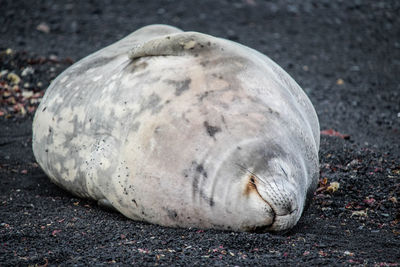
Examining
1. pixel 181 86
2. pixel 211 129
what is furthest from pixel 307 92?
pixel 211 129

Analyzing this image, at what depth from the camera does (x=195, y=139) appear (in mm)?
2586

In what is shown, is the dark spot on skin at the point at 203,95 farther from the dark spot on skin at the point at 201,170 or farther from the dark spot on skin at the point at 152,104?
the dark spot on skin at the point at 201,170

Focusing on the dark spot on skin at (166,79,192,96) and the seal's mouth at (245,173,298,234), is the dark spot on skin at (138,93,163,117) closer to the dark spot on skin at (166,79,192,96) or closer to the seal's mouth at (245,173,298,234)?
the dark spot on skin at (166,79,192,96)

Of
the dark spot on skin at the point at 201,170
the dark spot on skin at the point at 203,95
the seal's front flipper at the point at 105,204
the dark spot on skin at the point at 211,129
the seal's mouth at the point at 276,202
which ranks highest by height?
the dark spot on skin at the point at 203,95

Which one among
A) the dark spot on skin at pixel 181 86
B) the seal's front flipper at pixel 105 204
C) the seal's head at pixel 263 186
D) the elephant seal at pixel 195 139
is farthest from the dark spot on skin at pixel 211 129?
the seal's front flipper at pixel 105 204

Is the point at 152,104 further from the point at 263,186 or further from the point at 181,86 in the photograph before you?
the point at 263,186

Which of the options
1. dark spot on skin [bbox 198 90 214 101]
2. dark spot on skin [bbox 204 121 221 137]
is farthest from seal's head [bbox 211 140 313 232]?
dark spot on skin [bbox 198 90 214 101]

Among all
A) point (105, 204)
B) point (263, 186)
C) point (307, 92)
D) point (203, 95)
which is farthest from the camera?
point (307, 92)

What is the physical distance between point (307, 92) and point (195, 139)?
12.6 ft

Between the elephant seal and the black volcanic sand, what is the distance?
13cm

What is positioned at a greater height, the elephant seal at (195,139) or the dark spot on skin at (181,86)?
the dark spot on skin at (181,86)

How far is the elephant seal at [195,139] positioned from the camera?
8.26 feet

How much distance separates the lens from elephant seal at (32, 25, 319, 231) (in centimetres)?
252

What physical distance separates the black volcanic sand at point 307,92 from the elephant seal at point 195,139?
0.13 meters
